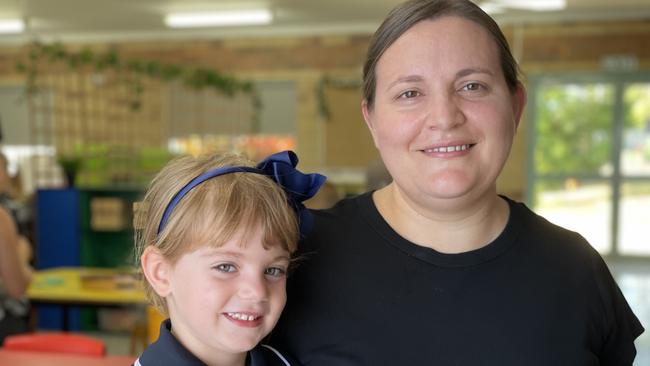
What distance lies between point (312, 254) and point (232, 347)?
22cm

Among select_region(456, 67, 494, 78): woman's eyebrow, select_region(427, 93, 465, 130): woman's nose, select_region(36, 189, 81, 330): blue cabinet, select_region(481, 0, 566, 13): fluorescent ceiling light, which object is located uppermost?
select_region(481, 0, 566, 13): fluorescent ceiling light

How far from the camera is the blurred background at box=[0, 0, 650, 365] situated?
25.4ft

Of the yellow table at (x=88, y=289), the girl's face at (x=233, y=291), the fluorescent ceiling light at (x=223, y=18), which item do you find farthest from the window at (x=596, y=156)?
the girl's face at (x=233, y=291)

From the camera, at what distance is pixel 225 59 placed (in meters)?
Result: 9.94

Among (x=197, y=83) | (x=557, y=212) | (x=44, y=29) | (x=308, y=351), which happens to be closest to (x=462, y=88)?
(x=308, y=351)

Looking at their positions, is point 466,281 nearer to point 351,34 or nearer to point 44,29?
point 351,34

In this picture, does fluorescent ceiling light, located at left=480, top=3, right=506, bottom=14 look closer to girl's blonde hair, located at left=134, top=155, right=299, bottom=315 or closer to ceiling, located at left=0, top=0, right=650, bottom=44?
ceiling, located at left=0, top=0, right=650, bottom=44

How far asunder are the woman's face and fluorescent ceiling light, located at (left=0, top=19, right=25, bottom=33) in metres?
8.62

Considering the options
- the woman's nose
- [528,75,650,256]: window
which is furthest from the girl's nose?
[528,75,650,256]: window

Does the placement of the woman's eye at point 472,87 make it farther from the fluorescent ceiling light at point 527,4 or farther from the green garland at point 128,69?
the fluorescent ceiling light at point 527,4

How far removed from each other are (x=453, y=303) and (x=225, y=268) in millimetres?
395

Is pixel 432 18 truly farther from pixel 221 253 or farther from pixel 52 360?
pixel 52 360

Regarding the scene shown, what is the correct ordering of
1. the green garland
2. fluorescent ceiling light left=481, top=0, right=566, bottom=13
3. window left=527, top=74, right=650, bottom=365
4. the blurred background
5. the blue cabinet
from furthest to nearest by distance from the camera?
window left=527, top=74, right=650, bottom=365, the blurred background, fluorescent ceiling light left=481, top=0, right=566, bottom=13, the blue cabinet, the green garland

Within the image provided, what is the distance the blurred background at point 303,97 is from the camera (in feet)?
25.4
